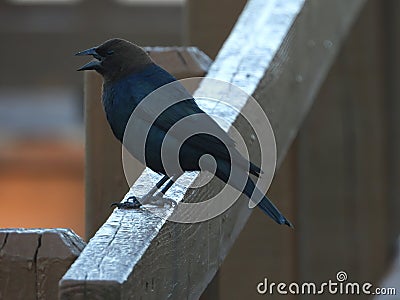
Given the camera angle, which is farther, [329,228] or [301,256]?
[329,228]

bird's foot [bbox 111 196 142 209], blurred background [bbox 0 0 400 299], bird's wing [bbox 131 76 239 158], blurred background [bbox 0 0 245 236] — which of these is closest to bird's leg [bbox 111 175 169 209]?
bird's foot [bbox 111 196 142 209]

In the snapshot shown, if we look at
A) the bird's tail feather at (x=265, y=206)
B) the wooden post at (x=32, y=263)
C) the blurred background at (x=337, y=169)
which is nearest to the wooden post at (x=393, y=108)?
the blurred background at (x=337, y=169)

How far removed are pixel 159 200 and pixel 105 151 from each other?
2.13ft

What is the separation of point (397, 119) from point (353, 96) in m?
0.19

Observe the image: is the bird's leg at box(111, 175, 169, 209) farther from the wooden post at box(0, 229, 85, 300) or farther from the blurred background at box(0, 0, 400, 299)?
the blurred background at box(0, 0, 400, 299)

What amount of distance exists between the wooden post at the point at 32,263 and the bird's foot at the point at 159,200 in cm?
35

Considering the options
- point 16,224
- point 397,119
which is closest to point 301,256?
point 397,119

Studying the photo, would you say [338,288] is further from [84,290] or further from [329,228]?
[84,290]

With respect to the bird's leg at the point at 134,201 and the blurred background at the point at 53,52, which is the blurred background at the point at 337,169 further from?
the bird's leg at the point at 134,201

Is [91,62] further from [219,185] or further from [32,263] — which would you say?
[32,263]

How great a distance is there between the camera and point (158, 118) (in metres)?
2.49

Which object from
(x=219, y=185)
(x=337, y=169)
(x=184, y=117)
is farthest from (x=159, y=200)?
(x=337, y=169)

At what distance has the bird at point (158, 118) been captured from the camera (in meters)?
2.19

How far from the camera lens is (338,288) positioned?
9.88ft
